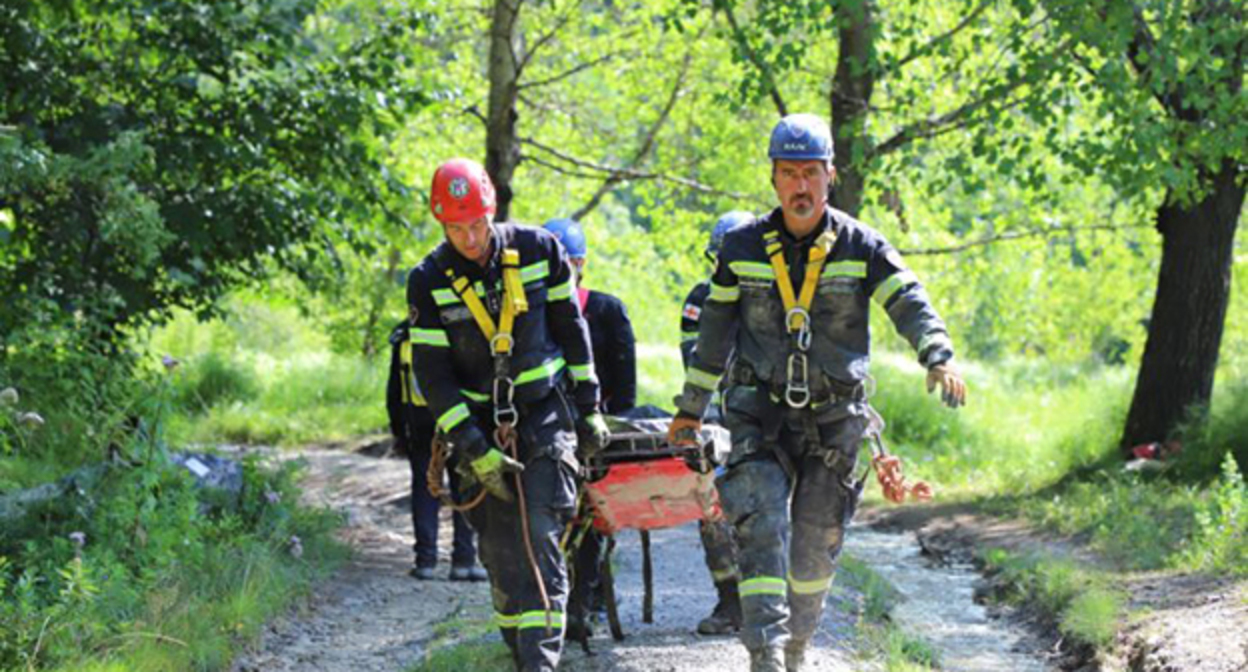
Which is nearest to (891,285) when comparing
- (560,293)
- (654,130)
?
(560,293)

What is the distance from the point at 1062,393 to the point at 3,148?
24040mm

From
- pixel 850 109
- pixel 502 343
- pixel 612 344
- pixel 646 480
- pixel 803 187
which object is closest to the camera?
pixel 803 187

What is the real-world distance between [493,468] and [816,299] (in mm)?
1516

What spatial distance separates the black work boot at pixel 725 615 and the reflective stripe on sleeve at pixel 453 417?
2.32 meters

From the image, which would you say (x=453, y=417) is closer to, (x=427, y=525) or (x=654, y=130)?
(x=427, y=525)

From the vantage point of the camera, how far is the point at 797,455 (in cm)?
711

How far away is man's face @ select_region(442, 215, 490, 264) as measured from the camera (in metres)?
7.25

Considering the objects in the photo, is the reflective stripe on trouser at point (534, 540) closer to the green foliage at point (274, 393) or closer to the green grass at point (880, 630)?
the green grass at point (880, 630)

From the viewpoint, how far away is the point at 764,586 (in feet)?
22.3

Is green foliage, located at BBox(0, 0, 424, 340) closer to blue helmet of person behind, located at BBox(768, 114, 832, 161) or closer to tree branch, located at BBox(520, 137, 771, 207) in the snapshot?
tree branch, located at BBox(520, 137, 771, 207)

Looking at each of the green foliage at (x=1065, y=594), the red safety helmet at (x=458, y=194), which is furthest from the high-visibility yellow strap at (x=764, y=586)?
the green foliage at (x=1065, y=594)

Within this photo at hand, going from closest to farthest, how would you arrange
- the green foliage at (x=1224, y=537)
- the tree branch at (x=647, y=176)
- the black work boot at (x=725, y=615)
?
the black work boot at (x=725, y=615) < the green foliage at (x=1224, y=537) < the tree branch at (x=647, y=176)

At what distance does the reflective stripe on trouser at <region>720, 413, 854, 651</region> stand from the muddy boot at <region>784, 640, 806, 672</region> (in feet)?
0.12

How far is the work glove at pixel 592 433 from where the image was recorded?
7.71m
